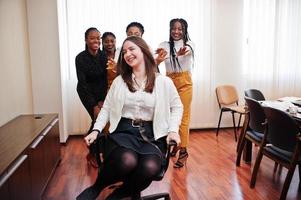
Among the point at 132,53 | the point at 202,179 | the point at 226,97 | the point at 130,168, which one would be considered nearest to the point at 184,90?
the point at 202,179

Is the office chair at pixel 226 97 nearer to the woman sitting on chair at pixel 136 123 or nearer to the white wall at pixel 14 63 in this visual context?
the woman sitting on chair at pixel 136 123

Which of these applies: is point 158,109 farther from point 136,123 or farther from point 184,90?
point 184,90

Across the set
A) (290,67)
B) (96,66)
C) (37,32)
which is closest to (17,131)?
(96,66)

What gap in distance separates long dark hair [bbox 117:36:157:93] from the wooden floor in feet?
3.32

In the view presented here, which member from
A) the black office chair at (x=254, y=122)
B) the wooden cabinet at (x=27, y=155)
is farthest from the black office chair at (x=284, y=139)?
the wooden cabinet at (x=27, y=155)

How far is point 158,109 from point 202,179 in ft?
3.69

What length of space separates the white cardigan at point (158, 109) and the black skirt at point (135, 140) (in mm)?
37

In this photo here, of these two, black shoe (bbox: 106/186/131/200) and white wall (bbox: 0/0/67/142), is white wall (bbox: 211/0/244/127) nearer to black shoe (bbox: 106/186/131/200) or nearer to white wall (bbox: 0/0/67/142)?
white wall (bbox: 0/0/67/142)

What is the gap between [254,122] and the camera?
8.97 ft

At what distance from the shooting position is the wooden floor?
8.11ft

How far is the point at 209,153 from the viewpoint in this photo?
357 cm

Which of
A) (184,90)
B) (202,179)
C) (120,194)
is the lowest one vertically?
(202,179)

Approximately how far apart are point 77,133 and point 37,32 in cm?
156

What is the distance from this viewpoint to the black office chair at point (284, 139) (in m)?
2.10
